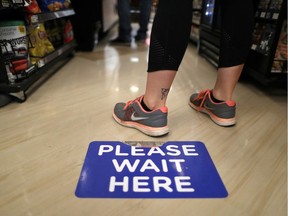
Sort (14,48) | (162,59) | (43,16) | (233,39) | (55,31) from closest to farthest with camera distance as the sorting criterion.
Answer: (162,59)
(233,39)
(14,48)
(43,16)
(55,31)

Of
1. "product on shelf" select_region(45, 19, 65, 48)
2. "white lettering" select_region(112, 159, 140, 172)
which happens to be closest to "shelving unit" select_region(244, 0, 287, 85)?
"white lettering" select_region(112, 159, 140, 172)

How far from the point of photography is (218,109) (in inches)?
35.1

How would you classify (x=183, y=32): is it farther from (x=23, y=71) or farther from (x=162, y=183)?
(x=23, y=71)

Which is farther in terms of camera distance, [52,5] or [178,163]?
[52,5]

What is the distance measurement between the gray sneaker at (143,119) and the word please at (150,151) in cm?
7

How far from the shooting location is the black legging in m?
0.67

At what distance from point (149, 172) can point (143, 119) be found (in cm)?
21

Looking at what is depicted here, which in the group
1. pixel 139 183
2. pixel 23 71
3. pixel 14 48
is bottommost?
pixel 139 183

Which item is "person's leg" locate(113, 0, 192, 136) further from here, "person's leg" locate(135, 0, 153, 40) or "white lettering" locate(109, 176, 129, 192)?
"person's leg" locate(135, 0, 153, 40)

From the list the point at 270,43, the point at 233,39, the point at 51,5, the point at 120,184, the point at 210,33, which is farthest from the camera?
the point at 210,33

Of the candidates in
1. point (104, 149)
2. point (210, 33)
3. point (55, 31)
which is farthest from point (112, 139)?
point (210, 33)

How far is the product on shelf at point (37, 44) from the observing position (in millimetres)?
1152

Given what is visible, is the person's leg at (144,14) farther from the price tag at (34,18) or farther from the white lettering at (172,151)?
the white lettering at (172,151)

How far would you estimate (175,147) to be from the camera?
75 centimetres
